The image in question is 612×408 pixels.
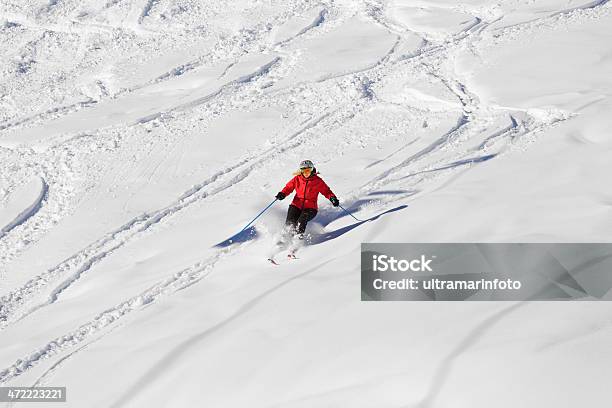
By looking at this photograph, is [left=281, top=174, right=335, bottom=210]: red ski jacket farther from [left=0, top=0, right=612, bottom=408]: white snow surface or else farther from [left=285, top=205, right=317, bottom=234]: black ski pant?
[left=0, top=0, right=612, bottom=408]: white snow surface

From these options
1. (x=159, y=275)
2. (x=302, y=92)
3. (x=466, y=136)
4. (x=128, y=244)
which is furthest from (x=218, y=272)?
(x=302, y=92)

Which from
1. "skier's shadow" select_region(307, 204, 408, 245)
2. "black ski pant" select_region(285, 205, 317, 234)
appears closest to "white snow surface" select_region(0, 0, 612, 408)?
"skier's shadow" select_region(307, 204, 408, 245)

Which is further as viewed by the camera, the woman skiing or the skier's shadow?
the woman skiing

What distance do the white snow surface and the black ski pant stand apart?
245 millimetres

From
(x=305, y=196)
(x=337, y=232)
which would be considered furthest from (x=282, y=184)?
(x=337, y=232)

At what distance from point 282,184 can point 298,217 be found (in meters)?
1.46

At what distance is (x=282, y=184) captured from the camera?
9.08 metres

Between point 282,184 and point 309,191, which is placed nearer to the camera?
point 309,191

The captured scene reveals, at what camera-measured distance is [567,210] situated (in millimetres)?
6371

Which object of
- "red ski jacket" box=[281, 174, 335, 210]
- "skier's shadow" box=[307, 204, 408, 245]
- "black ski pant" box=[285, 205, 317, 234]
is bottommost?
"skier's shadow" box=[307, 204, 408, 245]

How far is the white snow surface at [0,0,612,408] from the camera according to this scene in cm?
466

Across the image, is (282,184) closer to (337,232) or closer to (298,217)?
(298,217)

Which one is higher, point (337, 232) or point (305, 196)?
point (305, 196)

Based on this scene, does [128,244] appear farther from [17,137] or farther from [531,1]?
[531,1]
